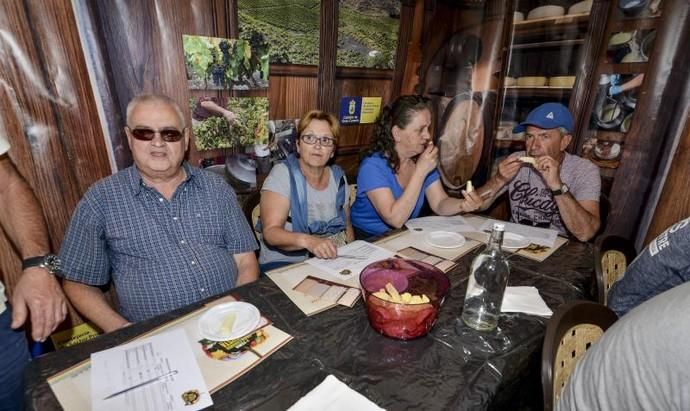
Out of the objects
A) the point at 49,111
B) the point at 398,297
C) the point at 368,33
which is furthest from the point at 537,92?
the point at 49,111

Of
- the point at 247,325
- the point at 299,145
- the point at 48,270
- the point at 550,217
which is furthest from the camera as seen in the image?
the point at 550,217

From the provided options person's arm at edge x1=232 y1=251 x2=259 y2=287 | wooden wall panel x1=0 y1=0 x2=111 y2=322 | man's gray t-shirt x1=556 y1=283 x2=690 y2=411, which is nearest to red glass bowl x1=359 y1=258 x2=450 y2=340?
man's gray t-shirt x1=556 y1=283 x2=690 y2=411

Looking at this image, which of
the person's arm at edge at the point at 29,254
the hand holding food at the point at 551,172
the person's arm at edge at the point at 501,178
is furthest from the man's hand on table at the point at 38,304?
the hand holding food at the point at 551,172

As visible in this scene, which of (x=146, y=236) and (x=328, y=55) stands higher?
(x=328, y=55)

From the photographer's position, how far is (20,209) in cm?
122

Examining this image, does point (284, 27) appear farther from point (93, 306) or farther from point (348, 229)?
point (93, 306)

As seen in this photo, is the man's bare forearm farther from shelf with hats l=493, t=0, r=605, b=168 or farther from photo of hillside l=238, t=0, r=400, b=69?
shelf with hats l=493, t=0, r=605, b=168

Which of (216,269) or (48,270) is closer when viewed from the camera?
(48,270)

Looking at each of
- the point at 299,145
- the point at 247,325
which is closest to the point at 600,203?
the point at 299,145

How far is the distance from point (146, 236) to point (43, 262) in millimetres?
331

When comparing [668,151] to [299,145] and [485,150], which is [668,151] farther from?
[299,145]

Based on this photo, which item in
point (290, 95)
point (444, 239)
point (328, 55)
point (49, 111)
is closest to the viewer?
point (49, 111)

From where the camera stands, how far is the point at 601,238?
1542 millimetres

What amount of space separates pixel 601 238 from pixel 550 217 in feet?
2.22
